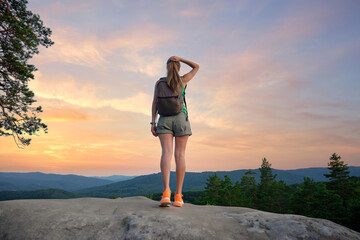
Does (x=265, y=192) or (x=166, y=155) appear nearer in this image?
(x=166, y=155)

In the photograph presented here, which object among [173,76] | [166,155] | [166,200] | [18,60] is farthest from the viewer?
[18,60]

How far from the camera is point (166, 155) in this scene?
469cm

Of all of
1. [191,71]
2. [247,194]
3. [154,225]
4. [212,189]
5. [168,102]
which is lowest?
[247,194]

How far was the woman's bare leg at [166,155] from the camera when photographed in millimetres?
4637

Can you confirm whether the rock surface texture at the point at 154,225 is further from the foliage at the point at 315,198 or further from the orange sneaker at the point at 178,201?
the foliage at the point at 315,198

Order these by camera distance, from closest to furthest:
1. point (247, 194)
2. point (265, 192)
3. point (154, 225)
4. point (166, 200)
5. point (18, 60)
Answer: point (154, 225) < point (166, 200) < point (18, 60) < point (265, 192) < point (247, 194)

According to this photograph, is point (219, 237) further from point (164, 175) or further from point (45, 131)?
point (45, 131)

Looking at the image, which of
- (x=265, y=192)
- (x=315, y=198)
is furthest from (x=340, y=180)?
(x=265, y=192)

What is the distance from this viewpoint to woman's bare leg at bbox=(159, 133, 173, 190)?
4637mm

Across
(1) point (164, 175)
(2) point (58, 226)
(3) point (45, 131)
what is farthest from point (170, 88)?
(3) point (45, 131)

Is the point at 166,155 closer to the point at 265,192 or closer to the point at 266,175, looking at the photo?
the point at 265,192

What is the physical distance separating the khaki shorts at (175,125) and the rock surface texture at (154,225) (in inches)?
63.0

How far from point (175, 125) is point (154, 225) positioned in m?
2.05

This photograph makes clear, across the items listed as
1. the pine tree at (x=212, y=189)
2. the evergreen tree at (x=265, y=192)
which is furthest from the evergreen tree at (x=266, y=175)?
the pine tree at (x=212, y=189)
